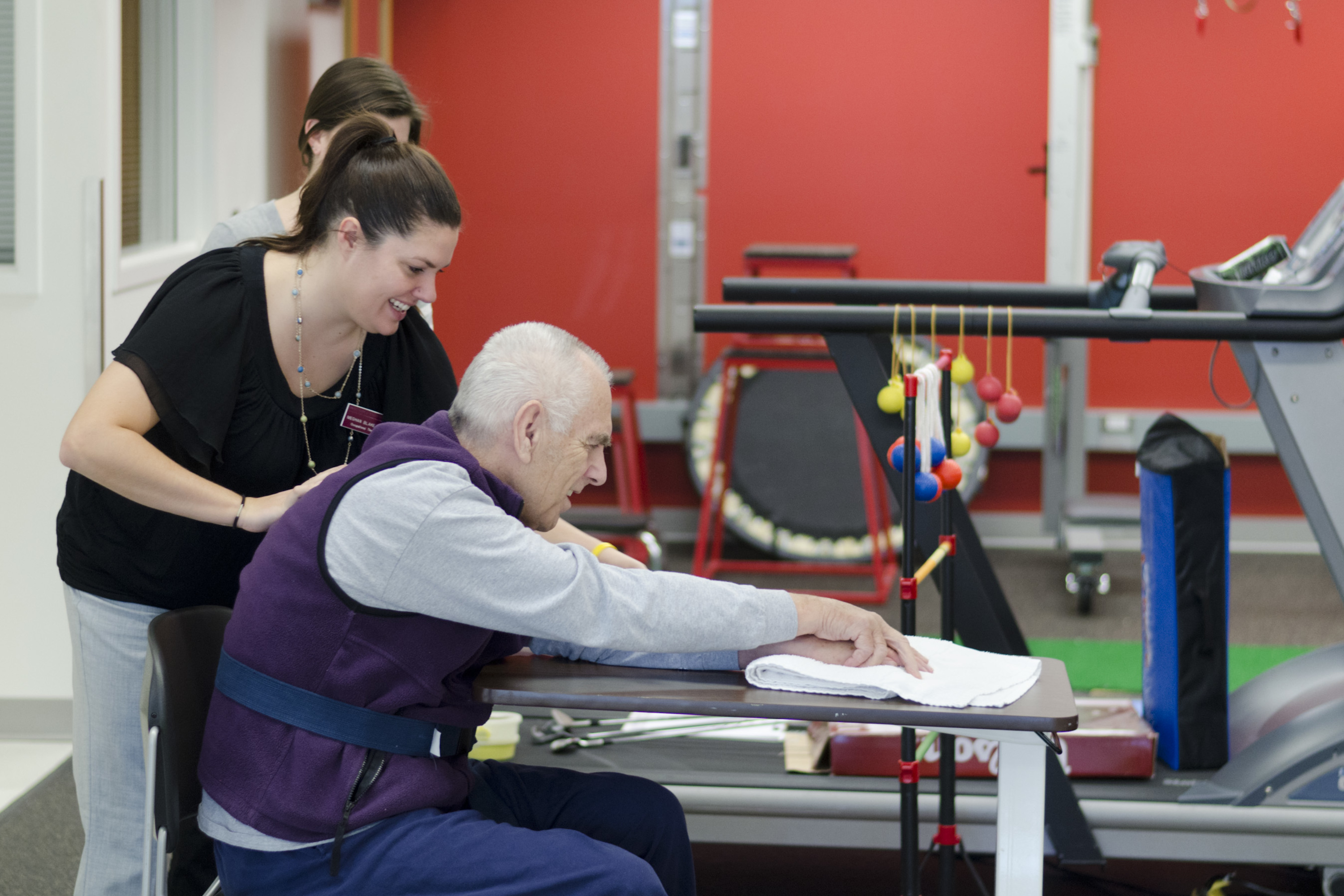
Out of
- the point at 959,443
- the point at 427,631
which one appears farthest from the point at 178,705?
the point at 959,443

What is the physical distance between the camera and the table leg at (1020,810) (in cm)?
172

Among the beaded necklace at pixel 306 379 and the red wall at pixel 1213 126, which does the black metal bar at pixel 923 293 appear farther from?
the red wall at pixel 1213 126

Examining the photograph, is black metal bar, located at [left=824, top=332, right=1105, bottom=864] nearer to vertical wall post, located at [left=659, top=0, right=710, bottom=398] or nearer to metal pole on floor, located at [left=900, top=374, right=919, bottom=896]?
metal pole on floor, located at [left=900, top=374, right=919, bottom=896]

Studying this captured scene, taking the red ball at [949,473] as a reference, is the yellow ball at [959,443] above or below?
above

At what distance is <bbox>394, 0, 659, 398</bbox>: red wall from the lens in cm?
572

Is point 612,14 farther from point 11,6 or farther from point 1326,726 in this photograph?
point 1326,726

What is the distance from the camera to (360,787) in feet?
5.49

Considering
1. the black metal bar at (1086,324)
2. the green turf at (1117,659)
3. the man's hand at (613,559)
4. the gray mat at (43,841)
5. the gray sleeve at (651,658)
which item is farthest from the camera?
the green turf at (1117,659)

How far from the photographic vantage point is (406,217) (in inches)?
77.5

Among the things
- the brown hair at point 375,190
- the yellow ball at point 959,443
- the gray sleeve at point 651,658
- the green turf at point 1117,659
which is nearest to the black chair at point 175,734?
the gray sleeve at point 651,658

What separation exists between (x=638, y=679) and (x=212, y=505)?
634mm

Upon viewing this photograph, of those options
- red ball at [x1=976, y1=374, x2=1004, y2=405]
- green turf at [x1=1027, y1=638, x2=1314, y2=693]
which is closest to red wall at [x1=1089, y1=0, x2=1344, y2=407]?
green turf at [x1=1027, y1=638, x2=1314, y2=693]

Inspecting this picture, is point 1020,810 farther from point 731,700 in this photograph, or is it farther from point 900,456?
point 900,456

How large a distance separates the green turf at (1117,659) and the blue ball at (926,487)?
2.13 m
